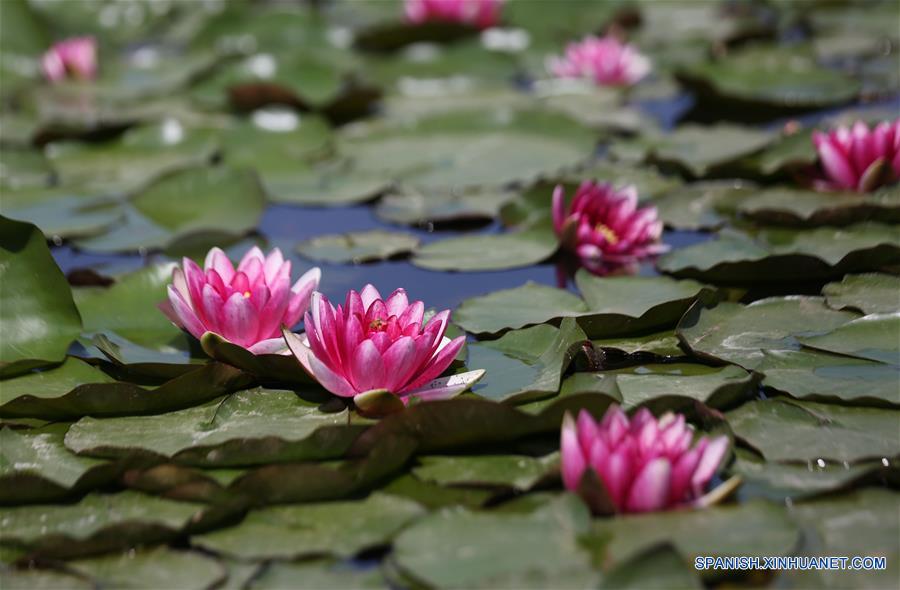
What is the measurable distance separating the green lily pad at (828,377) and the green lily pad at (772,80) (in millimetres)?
2305

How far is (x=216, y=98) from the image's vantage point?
181 inches

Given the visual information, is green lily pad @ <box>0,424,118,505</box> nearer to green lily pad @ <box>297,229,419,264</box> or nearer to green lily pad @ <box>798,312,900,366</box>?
green lily pad @ <box>297,229,419,264</box>

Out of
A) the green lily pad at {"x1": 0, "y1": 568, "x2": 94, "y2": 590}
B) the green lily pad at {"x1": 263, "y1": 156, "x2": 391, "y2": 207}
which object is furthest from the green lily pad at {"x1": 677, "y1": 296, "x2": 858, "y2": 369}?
the green lily pad at {"x1": 263, "y1": 156, "x2": 391, "y2": 207}

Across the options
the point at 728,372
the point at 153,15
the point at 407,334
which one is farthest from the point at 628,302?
the point at 153,15

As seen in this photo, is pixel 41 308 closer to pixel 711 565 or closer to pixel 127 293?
pixel 127 293

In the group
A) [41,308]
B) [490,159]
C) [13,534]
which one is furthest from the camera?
[490,159]

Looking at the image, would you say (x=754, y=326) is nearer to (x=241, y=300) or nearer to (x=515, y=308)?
(x=515, y=308)

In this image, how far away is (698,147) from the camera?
3.67m

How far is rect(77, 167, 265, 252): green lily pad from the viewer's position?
3.11m

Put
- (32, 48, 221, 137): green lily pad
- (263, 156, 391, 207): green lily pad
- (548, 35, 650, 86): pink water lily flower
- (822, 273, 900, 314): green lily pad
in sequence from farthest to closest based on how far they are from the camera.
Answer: (548, 35, 650, 86): pink water lily flower
(32, 48, 221, 137): green lily pad
(263, 156, 391, 207): green lily pad
(822, 273, 900, 314): green lily pad

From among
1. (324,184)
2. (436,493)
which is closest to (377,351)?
(436,493)

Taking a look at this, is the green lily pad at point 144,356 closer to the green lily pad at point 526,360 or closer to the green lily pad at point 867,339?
the green lily pad at point 526,360

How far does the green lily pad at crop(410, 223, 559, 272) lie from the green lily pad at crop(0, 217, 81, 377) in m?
0.96

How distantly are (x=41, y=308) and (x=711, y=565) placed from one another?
62.2 inches
